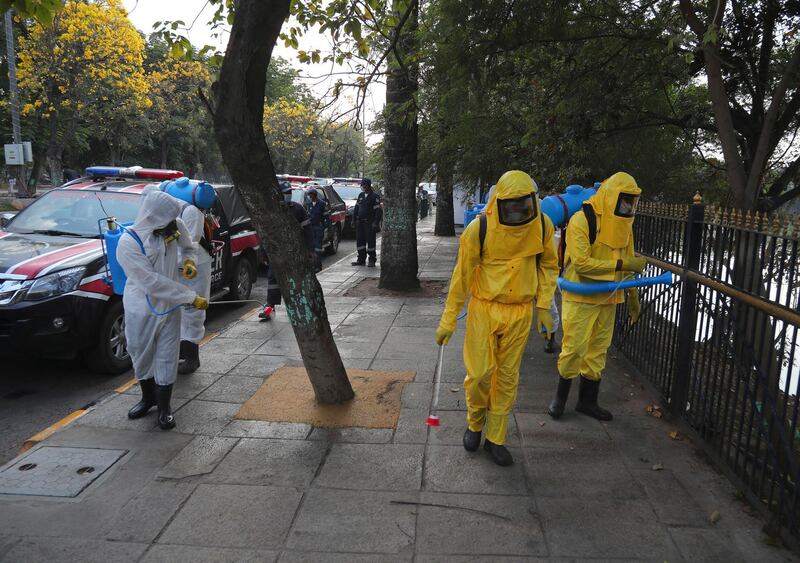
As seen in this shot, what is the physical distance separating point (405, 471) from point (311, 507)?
0.68m

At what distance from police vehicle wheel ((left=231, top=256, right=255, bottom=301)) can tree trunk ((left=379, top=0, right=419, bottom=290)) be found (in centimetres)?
216

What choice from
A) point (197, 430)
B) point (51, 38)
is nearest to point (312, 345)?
point (197, 430)

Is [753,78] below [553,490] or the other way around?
the other way around

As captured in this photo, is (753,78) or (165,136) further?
(165,136)

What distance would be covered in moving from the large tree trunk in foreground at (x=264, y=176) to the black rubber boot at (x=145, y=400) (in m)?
1.20

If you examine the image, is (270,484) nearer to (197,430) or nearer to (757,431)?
(197,430)

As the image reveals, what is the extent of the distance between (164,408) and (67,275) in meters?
1.95

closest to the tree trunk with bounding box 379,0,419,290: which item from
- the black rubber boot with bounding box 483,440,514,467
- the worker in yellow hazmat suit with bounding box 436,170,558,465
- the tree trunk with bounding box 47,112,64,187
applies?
the worker in yellow hazmat suit with bounding box 436,170,558,465

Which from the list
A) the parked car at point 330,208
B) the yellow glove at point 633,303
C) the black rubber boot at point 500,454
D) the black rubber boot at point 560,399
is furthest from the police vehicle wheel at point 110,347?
the parked car at point 330,208

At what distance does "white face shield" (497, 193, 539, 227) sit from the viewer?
379cm

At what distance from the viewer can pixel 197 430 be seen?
4539 mm

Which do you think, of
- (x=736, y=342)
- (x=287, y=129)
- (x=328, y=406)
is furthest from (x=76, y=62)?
(x=736, y=342)

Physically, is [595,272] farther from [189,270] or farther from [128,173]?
[128,173]

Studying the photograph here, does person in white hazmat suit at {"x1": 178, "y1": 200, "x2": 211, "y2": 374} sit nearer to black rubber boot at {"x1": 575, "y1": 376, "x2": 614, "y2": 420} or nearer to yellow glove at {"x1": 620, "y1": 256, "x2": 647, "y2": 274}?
black rubber boot at {"x1": 575, "y1": 376, "x2": 614, "y2": 420}
